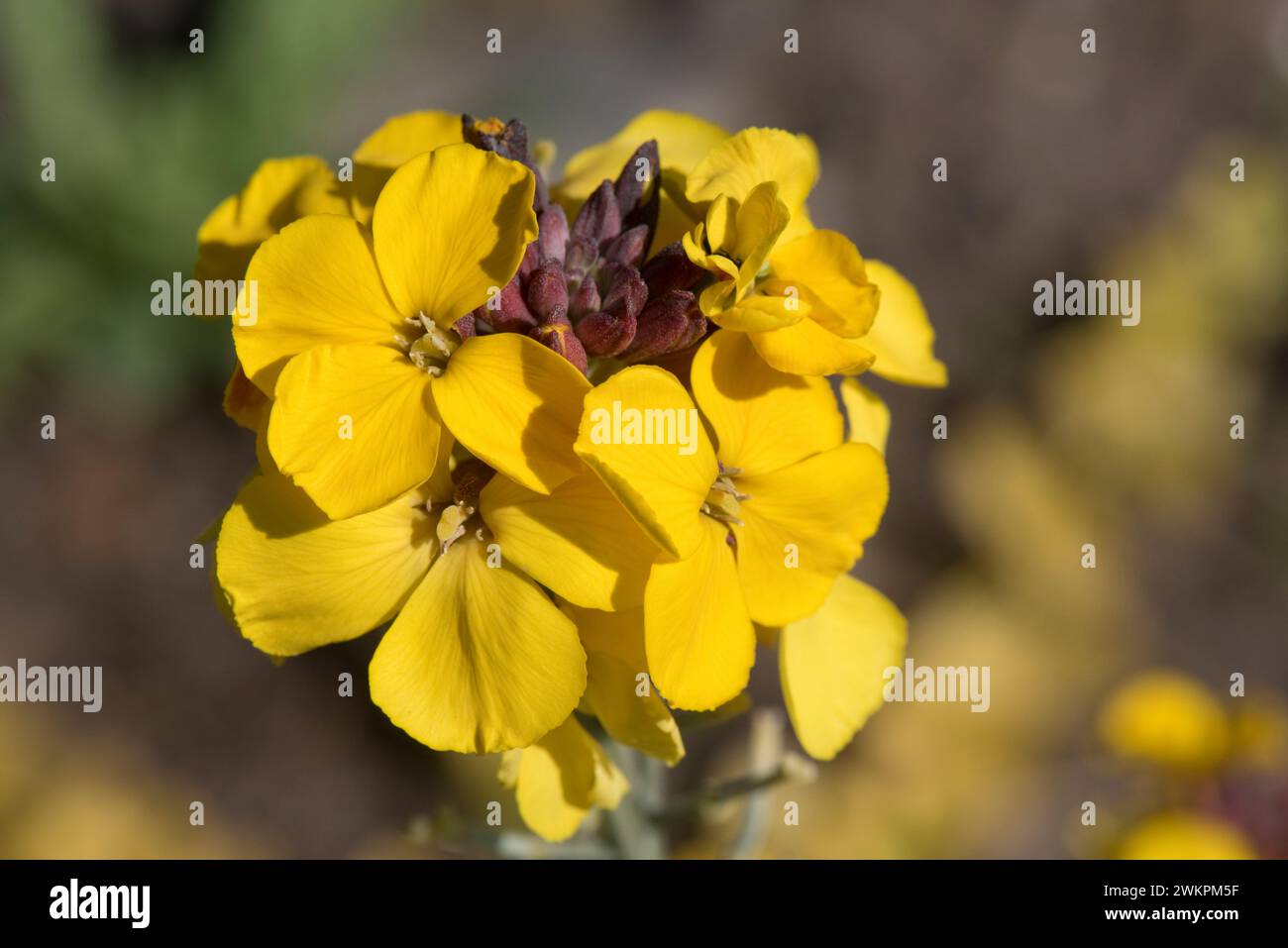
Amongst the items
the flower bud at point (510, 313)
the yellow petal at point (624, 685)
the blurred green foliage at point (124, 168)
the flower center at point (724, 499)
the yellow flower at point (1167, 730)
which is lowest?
the yellow flower at point (1167, 730)

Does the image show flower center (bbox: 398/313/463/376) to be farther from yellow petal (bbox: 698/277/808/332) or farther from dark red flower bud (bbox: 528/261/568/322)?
yellow petal (bbox: 698/277/808/332)

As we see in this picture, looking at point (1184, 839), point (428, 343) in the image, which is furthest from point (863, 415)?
point (1184, 839)

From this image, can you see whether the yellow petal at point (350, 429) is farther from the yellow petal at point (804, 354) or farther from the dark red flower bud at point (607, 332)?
the yellow petal at point (804, 354)

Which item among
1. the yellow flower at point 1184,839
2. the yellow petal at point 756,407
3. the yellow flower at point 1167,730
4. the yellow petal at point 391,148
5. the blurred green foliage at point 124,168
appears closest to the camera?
the yellow petal at point 756,407

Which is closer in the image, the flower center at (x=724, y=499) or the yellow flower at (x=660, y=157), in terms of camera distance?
the flower center at (x=724, y=499)

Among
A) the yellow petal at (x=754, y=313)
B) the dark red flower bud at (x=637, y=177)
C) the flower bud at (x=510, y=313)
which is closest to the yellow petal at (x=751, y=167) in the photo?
the dark red flower bud at (x=637, y=177)

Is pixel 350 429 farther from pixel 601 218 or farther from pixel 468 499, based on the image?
pixel 601 218

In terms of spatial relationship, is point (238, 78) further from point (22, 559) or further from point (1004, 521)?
point (1004, 521)

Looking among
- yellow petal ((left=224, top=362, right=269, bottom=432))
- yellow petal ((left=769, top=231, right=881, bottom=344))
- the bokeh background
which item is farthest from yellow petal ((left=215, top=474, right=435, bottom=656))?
the bokeh background
